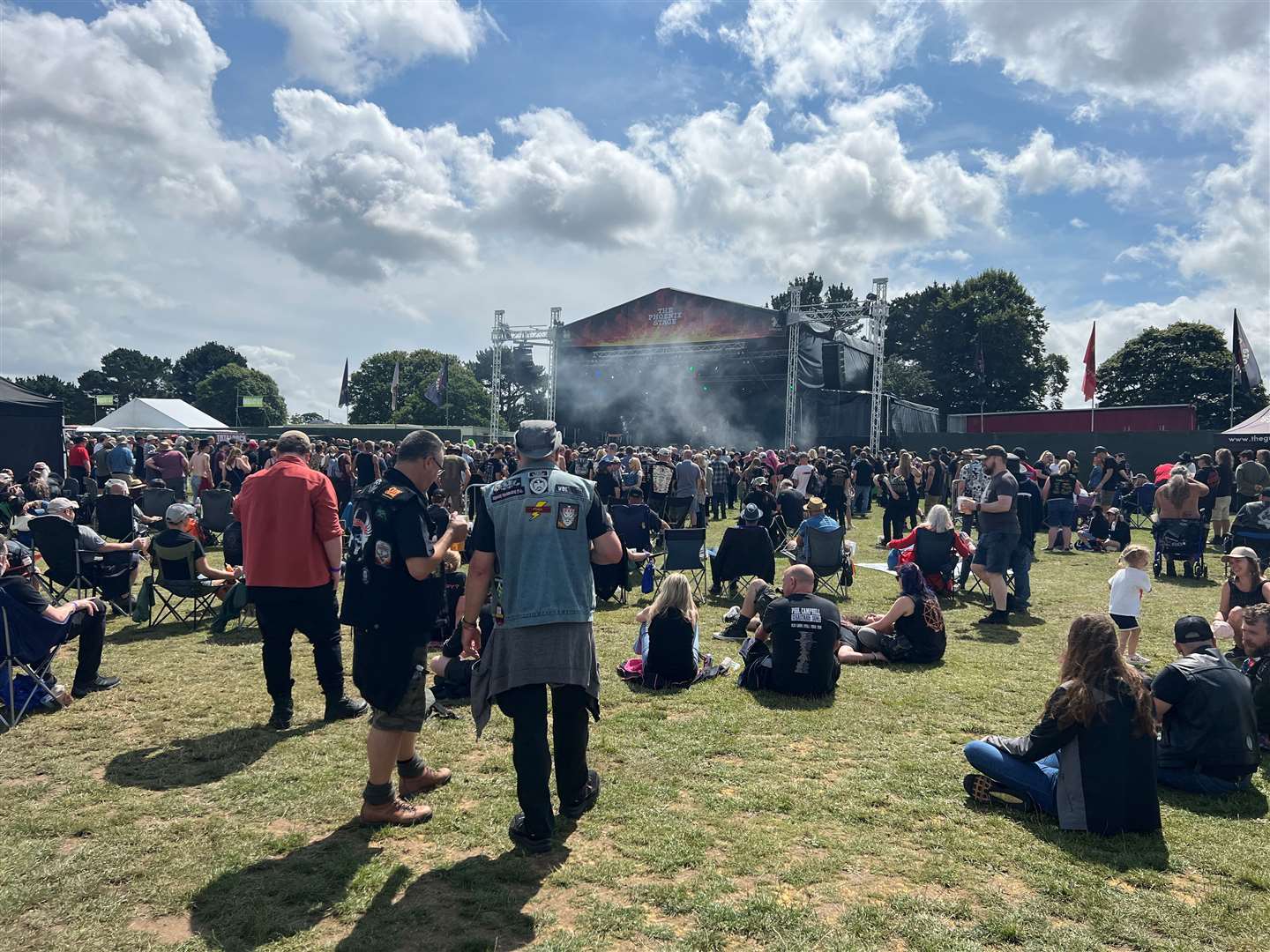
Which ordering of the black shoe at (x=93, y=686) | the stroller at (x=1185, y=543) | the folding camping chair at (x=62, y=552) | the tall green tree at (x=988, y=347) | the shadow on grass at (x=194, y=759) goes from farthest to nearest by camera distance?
the tall green tree at (x=988, y=347), the stroller at (x=1185, y=543), the folding camping chair at (x=62, y=552), the black shoe at (x=93, y=686), the shadow on grass at (x=194, y=759)

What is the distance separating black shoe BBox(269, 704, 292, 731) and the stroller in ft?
38.1

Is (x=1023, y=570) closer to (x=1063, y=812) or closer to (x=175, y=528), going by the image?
(x=1063, y=812)

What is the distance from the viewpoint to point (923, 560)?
8203mm

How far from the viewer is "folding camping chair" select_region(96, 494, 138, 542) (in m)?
9.61

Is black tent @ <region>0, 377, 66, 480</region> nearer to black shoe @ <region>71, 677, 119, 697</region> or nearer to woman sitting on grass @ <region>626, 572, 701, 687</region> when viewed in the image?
black shoe @ <region>71, 677, 119, 697</region>

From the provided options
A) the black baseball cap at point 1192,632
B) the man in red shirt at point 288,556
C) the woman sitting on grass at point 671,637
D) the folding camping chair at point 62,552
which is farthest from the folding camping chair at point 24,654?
the black baseball cap at point 1192,632

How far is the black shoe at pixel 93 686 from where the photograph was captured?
5484 millimetres

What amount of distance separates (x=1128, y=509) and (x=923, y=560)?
Result: 35.3 feet

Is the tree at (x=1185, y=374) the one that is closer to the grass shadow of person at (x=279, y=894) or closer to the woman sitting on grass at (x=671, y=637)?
the woman sitting on grass at (x=671, y=637)

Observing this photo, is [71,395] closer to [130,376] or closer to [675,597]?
[130,376]

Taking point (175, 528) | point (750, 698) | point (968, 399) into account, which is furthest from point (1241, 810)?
point (968, 399)

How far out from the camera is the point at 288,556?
471 centimetres

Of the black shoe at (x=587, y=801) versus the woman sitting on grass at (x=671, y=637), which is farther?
the woman sitting on grass at (x=671, y=637)

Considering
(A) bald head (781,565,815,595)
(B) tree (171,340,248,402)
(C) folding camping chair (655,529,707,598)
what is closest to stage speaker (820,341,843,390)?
(C) folding camping chair (655,529,707,598)
